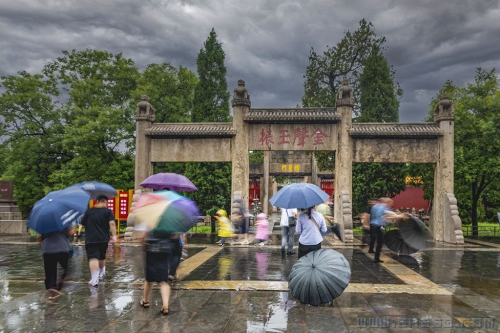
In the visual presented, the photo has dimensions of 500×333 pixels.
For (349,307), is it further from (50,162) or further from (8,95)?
(8,95)

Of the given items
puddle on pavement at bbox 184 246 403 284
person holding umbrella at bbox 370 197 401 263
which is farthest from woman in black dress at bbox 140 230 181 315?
person holding umbrella at bbox 370 197 401 263

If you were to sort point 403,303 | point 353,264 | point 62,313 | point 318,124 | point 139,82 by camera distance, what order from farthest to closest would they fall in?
point 139,82, point 318,124, point 353,264, point 403,303, point 62,313

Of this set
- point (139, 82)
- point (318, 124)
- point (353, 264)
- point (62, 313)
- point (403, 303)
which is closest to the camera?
point (62, 313)

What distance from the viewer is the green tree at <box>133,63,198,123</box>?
79.9ft

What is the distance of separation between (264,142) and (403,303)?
1130 cm

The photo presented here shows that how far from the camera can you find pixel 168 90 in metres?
26.2

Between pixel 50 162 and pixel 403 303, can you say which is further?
pixel 50 162

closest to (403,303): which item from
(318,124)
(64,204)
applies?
(64,204)

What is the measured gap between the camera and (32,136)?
2520 cm

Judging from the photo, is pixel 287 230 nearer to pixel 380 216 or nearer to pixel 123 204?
pixel 380 216

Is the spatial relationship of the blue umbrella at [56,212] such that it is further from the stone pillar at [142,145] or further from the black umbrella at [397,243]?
the stone pillar at [142,145]

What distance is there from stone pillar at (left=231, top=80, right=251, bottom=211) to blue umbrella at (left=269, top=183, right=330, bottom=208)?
31.3 ft

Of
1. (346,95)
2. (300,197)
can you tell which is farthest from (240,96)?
(300,197)

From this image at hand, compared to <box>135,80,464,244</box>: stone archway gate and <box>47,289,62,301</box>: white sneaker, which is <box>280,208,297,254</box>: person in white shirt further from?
<box>47,289,62,301</box>: white sneaker
